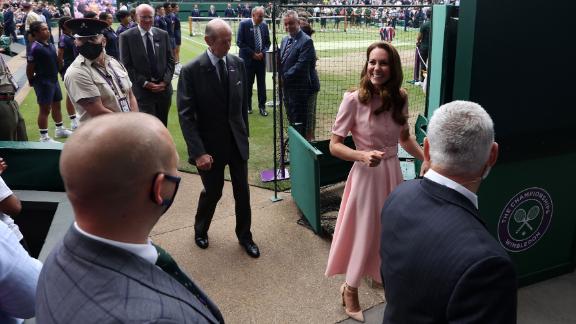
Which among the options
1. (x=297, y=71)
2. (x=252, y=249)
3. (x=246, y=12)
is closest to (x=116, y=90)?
(x=252, y=249)

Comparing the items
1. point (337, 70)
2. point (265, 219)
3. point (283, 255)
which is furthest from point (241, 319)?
point (337, 70)

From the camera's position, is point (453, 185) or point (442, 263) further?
point (453, 185)

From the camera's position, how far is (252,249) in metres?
4.30

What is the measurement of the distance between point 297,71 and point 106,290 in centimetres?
537

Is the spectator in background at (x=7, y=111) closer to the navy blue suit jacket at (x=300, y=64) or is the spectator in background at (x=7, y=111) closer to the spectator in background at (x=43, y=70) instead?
the spectator in background at (x=43, y=70)

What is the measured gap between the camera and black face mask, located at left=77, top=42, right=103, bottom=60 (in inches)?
152

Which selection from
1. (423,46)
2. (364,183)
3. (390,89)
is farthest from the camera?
(423,46)

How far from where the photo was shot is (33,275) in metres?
1.86

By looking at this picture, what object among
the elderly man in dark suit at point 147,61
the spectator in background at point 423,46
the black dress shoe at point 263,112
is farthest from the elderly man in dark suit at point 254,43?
the spectator in background at point 423,46

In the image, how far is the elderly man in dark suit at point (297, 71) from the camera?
621cm

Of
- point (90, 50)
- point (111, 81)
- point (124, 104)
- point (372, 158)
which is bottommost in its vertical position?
point (372, 158)

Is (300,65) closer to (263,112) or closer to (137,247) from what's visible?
(263,112)

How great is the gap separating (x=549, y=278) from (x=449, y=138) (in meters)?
2.99

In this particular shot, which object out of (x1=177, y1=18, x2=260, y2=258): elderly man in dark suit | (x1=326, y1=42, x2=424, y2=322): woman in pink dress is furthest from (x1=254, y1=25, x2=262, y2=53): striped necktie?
(x1=326, y1=42, x2=424, y2=322): woman in pink dress
